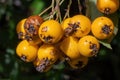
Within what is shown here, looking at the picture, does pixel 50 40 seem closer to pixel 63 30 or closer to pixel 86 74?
pixel 63 30

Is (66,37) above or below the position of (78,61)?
above

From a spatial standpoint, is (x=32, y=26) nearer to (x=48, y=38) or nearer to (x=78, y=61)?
(x=48, y=38)

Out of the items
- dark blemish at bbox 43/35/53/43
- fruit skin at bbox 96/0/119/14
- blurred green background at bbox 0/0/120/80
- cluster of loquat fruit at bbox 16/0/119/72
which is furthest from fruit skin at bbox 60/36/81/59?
blurred green background at bbox 0/0/120/80

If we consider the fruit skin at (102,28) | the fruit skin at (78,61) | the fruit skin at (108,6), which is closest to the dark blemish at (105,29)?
the fruit skin at (102,28)

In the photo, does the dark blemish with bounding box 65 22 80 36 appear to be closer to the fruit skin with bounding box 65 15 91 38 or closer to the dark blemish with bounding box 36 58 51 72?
the fruit skin with bounding box 65 15 91 38

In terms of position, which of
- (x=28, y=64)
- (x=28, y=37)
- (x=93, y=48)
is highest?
(x=28, y=37)

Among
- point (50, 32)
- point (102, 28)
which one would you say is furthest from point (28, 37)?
point (102, 28)

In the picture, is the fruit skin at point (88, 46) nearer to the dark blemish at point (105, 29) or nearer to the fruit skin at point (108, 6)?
the dark blemish at point (105, 29)
